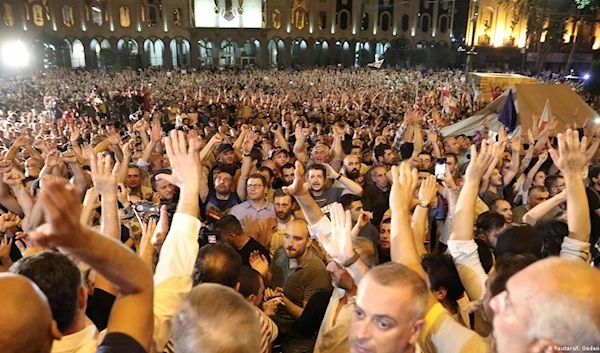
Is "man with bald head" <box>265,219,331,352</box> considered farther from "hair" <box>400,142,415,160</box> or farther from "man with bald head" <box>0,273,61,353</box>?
"hair" <box>400,142,415,160</box>

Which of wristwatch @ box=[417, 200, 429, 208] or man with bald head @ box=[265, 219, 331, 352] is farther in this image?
man with bald head @ box=[265, 219, 331, 352]

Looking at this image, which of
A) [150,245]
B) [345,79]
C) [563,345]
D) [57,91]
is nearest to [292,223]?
[150,245]

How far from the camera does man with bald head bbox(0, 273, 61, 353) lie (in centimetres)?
121

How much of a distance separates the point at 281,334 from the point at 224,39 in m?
42.6

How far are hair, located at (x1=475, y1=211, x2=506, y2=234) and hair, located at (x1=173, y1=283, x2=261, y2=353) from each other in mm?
2476

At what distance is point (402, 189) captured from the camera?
2.48 m

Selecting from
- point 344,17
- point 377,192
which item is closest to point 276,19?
point 344,17

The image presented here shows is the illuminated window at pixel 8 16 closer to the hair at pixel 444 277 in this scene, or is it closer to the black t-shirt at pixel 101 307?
the black t-shirt at pixel 101 307

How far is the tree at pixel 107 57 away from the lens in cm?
3656

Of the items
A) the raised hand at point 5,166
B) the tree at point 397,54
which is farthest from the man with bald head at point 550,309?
the tree at point 397,54

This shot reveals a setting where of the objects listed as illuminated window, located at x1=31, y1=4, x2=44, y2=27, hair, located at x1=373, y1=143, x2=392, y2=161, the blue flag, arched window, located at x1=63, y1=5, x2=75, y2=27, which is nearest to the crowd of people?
hair, located at x1=373, y1=143, x2=392, y2=161

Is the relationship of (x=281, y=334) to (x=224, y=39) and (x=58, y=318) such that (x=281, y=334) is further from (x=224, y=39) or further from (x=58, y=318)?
(x=224, y=39)

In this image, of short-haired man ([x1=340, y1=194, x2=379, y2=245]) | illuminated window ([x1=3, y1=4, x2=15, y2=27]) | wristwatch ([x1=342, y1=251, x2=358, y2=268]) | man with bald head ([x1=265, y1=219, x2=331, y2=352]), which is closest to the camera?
wristwatch ([x1=342, y1=251, x2=358, y2=268])

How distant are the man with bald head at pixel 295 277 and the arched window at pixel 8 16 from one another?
3986cm
